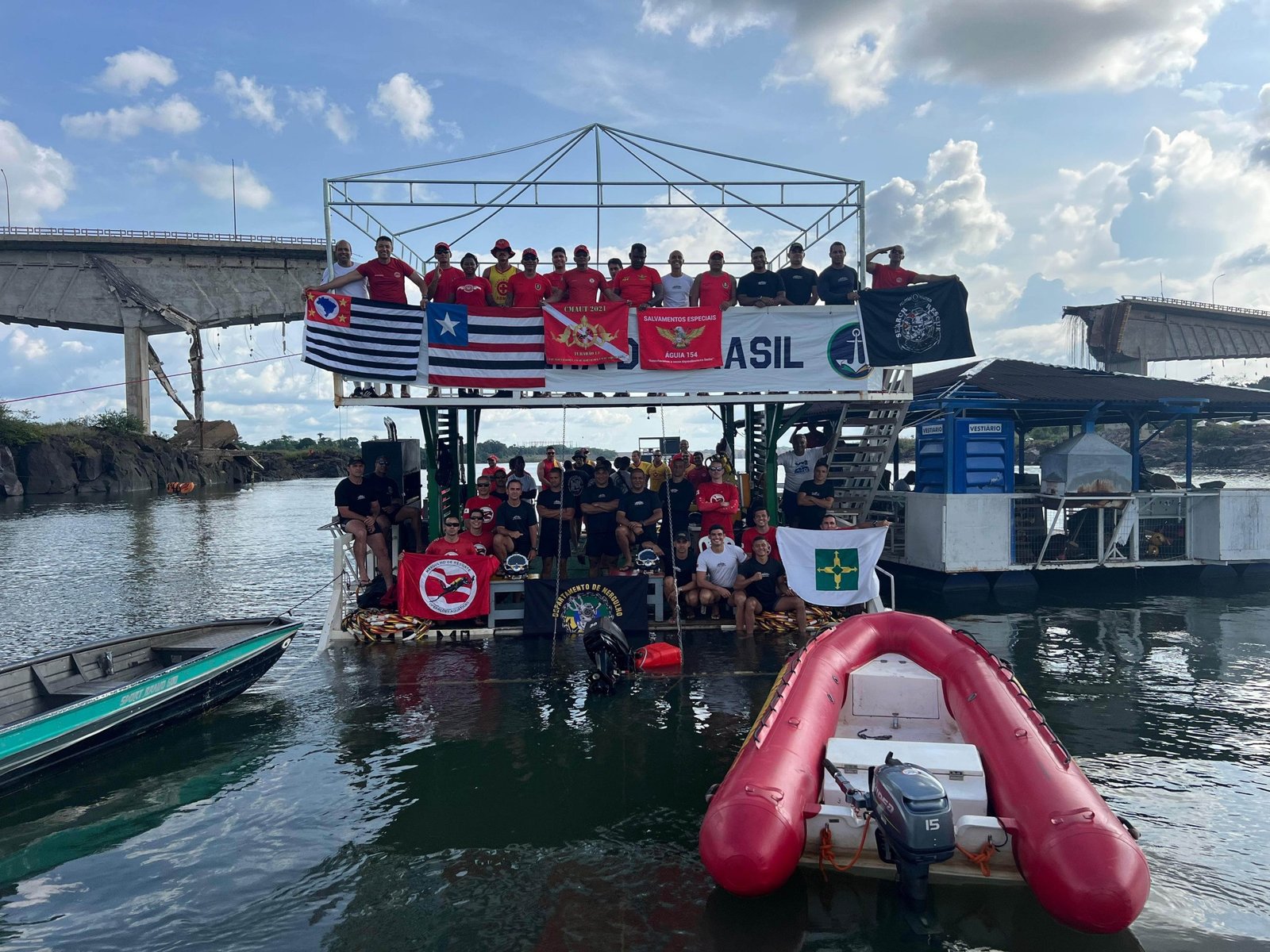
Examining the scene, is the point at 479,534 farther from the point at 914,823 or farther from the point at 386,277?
the point at 914,823

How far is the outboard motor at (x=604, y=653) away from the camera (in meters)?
9.31

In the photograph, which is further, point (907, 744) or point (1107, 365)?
point (1107, 365)

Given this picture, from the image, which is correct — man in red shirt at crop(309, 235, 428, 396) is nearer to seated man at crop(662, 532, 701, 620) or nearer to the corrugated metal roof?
seated man at crop(662, 532, 701, 620)

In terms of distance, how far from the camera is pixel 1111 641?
12.4 meters

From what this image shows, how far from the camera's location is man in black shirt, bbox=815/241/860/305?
13.0 metres

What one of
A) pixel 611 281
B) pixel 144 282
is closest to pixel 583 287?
pixel 611 281

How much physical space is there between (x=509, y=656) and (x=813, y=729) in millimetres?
5903

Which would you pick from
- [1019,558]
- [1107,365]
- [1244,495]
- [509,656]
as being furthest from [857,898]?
[1107,365]

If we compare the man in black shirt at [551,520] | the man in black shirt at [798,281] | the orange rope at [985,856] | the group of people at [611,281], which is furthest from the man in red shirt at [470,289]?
the orange rope at [985,856]

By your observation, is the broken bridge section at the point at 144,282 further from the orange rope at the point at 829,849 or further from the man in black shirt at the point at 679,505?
the orange rope at the point at 829,849

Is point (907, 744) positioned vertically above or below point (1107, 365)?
below

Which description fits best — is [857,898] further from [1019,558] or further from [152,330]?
[152,330]

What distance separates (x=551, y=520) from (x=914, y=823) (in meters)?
8.73

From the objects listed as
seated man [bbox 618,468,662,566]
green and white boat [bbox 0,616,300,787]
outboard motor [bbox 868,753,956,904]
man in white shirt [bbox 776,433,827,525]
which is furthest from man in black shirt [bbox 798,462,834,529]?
outboard motor [bbox 868,753,956,904]
